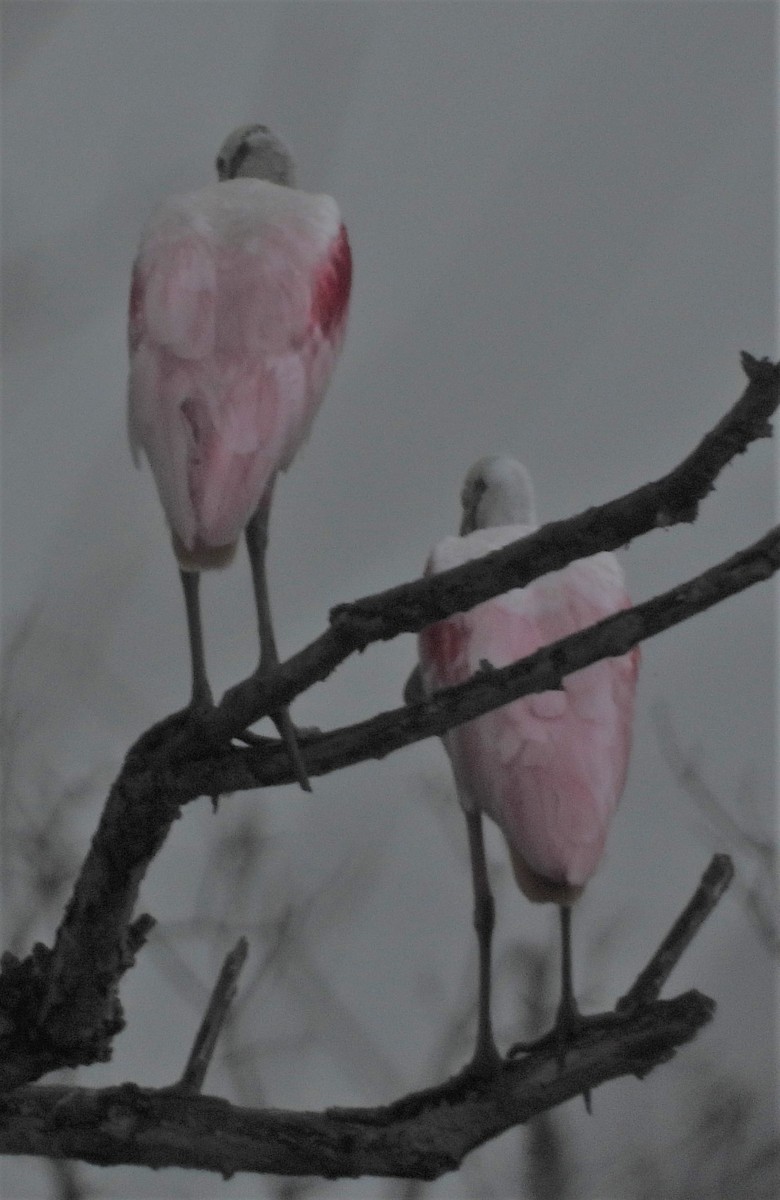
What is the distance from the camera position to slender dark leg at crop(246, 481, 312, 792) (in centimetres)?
430

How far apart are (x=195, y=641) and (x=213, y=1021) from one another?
2.41 feet

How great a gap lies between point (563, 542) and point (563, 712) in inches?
65.4

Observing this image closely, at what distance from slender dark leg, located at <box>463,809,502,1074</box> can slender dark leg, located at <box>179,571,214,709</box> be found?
1149 mm

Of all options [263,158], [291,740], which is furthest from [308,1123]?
[263,158]

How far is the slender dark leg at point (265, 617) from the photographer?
4.30m

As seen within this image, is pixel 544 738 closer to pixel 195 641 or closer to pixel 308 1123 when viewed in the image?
pixel 195 641

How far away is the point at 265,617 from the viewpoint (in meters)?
5.05

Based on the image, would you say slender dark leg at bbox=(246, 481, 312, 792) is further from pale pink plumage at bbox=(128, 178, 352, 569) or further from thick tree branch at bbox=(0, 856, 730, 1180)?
thick tree branch at bbox=(0, 856, 730, 1180)

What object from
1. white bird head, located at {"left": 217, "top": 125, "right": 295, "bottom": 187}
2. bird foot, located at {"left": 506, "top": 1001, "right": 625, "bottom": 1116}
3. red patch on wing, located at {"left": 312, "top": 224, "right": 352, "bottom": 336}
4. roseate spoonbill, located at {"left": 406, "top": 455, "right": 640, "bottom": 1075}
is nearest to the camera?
bird foot, located at {"left": 506, "top": 1001, "right": 625, "bottom": 1116}

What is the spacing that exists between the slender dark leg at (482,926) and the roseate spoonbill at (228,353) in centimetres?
105

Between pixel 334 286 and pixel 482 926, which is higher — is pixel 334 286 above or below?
above

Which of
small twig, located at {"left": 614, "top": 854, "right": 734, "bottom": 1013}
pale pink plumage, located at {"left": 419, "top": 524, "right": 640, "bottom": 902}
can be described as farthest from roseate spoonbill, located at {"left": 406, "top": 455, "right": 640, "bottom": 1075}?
small twig, located at {"left": 614, "top": 854, "right": 734, "bottom": 1013}

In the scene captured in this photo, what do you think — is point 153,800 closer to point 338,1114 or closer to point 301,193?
point 338,1114

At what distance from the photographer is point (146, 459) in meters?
4.93
